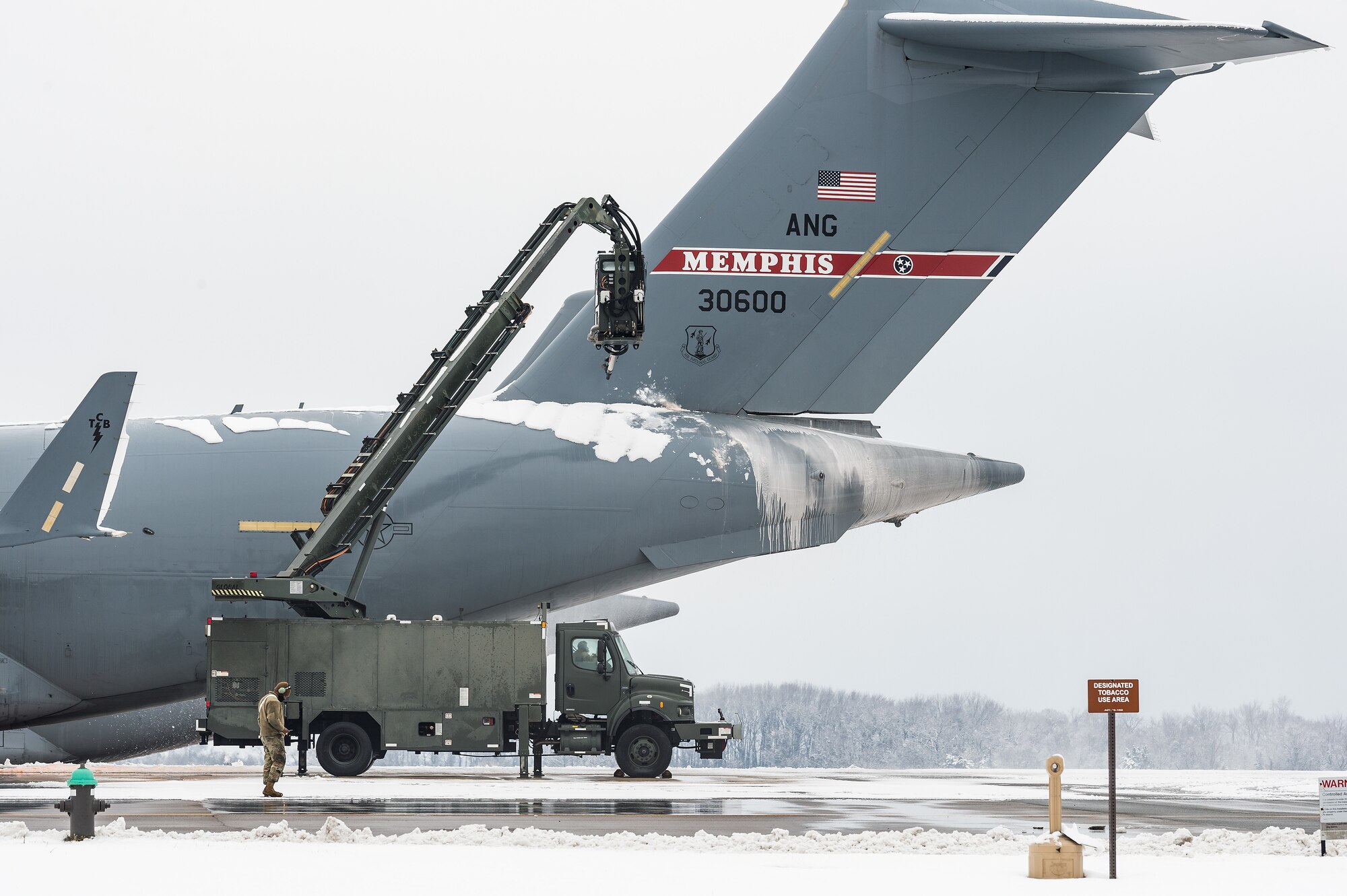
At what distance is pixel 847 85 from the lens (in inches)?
781

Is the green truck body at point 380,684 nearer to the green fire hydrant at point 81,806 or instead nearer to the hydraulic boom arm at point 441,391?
the hydraulic boom arm at point 441,391

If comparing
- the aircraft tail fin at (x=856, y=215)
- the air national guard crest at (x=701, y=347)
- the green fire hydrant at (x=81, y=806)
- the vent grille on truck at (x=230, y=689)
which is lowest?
the green fire hydrant at (x=81, y=806)

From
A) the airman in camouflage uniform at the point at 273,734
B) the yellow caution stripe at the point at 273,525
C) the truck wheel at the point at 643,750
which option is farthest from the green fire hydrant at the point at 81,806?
the truck wheel at the point at 643,750

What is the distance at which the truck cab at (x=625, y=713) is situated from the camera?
18156 mm

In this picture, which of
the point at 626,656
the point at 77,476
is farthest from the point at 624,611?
the point at 77,476

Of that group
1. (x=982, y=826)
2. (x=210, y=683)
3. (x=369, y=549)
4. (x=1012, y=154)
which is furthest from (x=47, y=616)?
(x=1012, y=154)

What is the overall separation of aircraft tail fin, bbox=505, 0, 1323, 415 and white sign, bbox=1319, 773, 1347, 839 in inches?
382

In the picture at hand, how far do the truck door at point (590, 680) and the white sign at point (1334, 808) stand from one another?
917 cm

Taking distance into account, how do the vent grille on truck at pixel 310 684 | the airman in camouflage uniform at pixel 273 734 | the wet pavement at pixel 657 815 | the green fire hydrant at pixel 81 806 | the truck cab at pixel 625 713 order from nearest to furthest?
the green fire hydrant at pixel 81 806 → the wet pavement at pixel 657 815 → the airman in camouflage uniform at pixel 273 734 → the vent grille on truck at pixel 310 684 → the truck cab at pixel 625 713

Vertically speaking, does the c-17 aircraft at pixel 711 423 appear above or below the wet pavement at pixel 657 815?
above

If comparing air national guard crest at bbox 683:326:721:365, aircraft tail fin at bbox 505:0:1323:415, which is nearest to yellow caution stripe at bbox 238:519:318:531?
aircraft tail fin at bbox 505:0:1323:415

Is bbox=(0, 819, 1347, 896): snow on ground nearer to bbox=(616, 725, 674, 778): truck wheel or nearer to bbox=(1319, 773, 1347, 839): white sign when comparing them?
bbox=(1319, 773, 1347, 839): white sign

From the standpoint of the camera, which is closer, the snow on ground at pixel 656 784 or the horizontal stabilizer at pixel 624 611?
the snow on ground at pixel 656 784

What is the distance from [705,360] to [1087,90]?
6245mm
